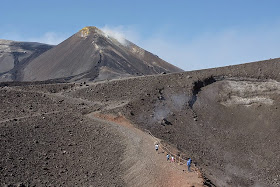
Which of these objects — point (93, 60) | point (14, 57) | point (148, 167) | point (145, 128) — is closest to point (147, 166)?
point (148, 167)

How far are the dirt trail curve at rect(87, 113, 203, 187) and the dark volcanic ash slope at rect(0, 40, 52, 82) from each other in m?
60.5

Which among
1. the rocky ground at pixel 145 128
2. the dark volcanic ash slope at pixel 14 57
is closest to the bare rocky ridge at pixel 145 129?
the rocky ground at pixel 145 128

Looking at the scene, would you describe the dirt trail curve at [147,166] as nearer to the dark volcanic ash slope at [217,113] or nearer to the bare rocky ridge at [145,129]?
the bare rocky ridge at [145,129]

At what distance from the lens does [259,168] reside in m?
30.9

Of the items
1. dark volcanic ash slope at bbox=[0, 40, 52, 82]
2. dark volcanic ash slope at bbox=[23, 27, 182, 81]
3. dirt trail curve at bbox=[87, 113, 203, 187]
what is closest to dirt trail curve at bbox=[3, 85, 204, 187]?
dirt trail curve at bbox=[87, 113, 203, 187]

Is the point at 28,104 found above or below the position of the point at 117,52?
below

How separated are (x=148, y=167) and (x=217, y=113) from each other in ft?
54.4

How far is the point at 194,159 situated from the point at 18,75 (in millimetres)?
66243

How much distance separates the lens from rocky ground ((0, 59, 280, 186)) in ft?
73.9

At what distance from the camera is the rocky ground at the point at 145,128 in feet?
73.9

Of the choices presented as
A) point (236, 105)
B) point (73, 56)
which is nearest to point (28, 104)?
point (236, 105)

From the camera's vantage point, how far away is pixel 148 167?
74.3ft

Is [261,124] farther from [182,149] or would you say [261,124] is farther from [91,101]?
[91,101]

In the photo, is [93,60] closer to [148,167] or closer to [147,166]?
[147,166]
